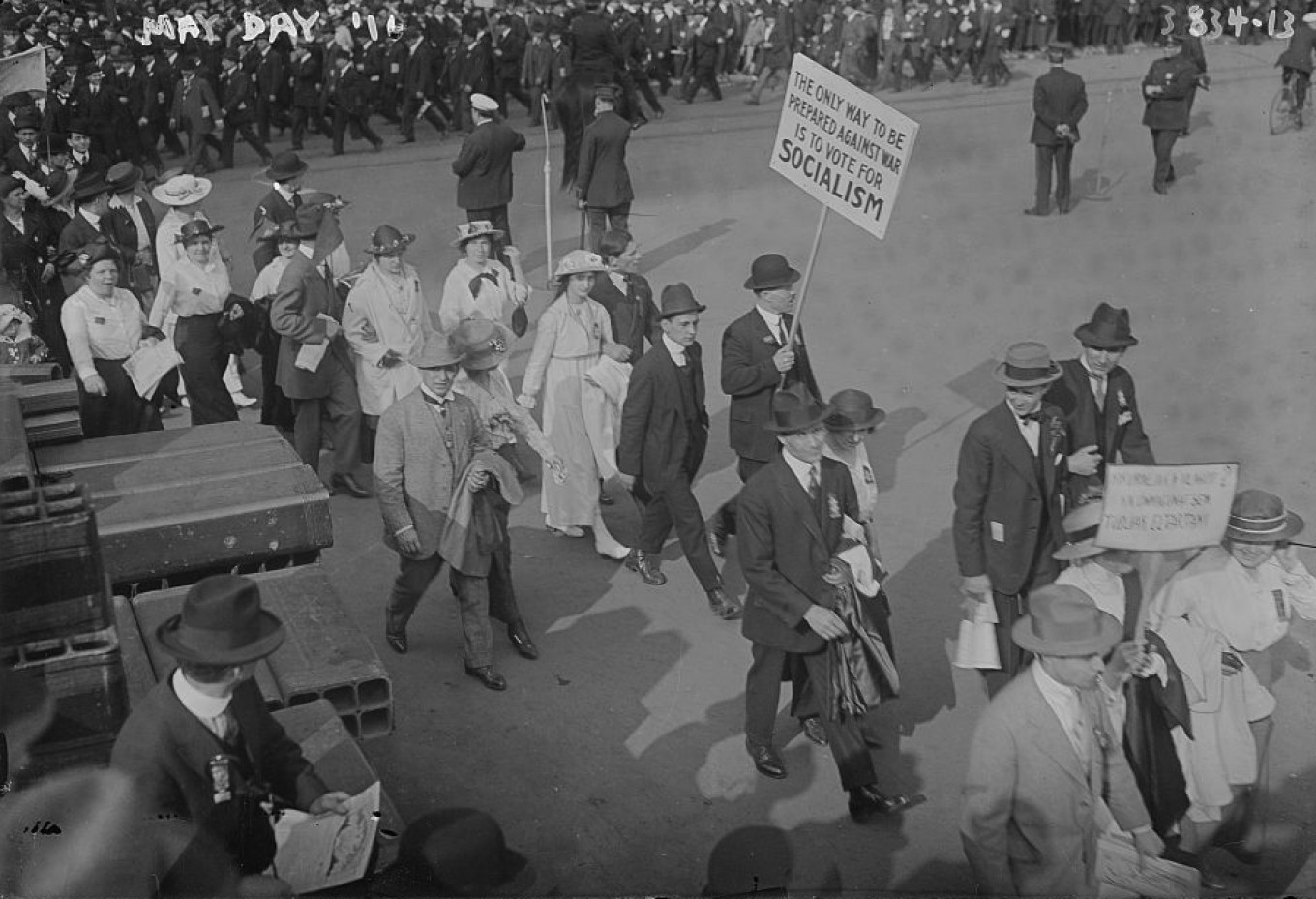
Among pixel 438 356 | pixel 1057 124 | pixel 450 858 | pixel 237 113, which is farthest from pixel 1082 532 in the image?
pixel 237 113

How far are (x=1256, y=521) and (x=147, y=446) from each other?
15.3 feet

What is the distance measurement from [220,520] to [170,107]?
17216 mm

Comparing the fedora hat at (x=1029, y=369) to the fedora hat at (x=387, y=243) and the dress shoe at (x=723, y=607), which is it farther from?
the fedora hat at (x=387, y=243)

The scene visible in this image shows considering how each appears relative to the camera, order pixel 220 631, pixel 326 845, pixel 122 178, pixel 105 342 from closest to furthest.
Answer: pixel 220 631 → pixel 326 845 → pixel 105 342 → pixel 122 178

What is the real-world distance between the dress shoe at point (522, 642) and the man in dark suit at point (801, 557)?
1.72 metres

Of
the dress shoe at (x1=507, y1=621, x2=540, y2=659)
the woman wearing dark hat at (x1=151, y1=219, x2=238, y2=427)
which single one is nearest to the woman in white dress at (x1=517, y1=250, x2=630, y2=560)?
the dress shoe at (x1=507, y1=621, x2=540, y2=659)

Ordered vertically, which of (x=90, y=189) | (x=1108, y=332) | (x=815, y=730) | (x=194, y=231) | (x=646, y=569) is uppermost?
(x=1108, y=332)

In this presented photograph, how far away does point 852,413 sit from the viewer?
780cm

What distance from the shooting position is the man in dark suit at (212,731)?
4.36m

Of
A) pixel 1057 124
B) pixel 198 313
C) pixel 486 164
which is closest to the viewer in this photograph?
pixel 198 313

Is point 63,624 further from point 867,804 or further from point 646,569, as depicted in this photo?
point 646,569

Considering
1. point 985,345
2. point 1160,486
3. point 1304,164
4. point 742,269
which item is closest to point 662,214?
point 742,269

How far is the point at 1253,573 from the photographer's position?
6355 mm

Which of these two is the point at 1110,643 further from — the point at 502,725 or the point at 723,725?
the point at 502,725
